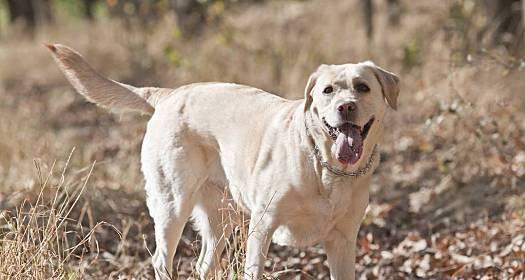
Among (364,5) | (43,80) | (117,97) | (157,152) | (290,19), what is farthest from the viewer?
(290,19)

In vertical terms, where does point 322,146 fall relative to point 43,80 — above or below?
above

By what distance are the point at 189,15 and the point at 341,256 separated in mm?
8584

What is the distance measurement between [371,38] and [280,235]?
7.93 meters

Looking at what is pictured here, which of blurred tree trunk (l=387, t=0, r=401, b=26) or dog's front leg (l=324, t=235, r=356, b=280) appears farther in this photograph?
blurred tree trunk (l=387, t=0, r=401, b=26)

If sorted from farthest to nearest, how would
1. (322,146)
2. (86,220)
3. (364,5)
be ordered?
(364,5)
(86,220)
(322,146)

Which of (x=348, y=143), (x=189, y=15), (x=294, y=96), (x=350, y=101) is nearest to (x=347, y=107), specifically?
(x=350, y=101)

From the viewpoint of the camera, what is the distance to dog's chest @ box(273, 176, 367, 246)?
4.41 meters

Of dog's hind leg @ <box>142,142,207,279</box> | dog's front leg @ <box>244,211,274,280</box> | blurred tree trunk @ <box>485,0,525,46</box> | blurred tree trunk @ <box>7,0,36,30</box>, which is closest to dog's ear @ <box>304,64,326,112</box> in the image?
dog's front leg @ <box>244,211,274,280</box>

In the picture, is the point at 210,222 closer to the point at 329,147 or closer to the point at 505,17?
the point at 329,147

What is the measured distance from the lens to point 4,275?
4023mm

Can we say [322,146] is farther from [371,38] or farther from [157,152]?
[371,38]

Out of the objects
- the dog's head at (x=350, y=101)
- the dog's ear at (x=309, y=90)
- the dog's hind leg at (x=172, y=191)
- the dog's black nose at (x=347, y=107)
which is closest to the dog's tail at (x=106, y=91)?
the dog's hind leg at (x=172, y=191)

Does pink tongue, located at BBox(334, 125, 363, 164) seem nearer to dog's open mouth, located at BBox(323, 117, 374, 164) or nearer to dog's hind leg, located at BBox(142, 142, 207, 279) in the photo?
dog's open mouth, located at BBox(323, 117, 374, 164)

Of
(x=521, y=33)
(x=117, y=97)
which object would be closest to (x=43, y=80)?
(x=521, y=33)
